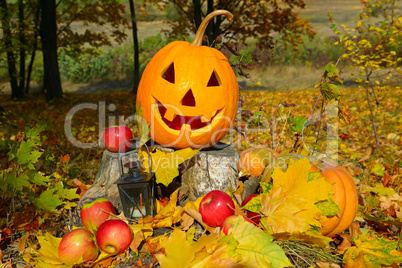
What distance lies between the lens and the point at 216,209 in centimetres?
195

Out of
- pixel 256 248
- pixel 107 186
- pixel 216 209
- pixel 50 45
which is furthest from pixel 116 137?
pixel 50 45

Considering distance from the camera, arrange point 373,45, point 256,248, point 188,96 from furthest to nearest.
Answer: point 373,45 < point 188,96 < point 256,248

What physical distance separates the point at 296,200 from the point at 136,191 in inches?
43.4

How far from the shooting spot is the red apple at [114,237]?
1.82m

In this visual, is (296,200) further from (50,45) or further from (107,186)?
(50,45)

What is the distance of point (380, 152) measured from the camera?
3828 mm

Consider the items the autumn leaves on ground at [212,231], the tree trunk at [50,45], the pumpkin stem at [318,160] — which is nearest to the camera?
the autumn leaves on ground at [212,231]

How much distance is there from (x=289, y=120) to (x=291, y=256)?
1201mm

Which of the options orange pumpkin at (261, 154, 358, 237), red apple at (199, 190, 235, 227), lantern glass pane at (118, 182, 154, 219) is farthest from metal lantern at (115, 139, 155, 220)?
orange pumpkin at (261, 154, 358, 237)

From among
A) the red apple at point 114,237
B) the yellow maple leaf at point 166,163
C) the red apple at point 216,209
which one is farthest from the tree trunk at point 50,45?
the red apple at point 216,209

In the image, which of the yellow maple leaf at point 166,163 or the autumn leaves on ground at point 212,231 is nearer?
the autumn leaves on ground at point 212,231

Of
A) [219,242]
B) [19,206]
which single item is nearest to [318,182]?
[219,242]

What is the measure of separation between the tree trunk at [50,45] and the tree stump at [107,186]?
7.69 m

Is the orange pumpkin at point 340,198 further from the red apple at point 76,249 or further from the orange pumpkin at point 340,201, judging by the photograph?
the red apple at point 76,249
